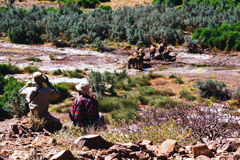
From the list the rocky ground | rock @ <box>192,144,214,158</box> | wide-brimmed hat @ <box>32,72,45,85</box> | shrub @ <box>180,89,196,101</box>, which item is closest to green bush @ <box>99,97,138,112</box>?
the rocky ground

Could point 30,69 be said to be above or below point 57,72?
above

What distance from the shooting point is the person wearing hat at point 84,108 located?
6469 millimetres

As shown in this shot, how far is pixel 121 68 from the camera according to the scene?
61.3 ft

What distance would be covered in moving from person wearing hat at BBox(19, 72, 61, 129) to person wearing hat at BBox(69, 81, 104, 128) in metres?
0.76

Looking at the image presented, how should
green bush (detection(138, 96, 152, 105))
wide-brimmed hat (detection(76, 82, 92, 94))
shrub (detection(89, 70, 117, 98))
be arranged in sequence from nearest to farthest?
wide-brimmed hat (detection(76, 82, 92, 94)) → green bush (detection(138, 96, 152, 105)) → shrub (detection(89, 70, 117, 98))

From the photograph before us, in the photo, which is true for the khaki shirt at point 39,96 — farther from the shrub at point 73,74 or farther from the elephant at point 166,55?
the elephant at point 166,55

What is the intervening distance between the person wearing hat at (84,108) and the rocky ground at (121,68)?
0.87 m

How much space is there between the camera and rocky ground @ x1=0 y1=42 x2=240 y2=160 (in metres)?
4.54

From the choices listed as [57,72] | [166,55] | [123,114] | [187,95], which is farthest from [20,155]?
[166,55]

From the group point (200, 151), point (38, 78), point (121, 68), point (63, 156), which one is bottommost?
point (121, 68)

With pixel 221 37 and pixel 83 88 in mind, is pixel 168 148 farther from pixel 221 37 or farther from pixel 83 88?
pixel 221 37

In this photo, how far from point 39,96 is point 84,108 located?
1.10 meters

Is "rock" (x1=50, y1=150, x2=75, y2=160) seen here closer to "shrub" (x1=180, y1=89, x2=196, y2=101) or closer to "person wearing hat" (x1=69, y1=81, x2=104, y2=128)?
"person wearing hat" (x1=69, y1=81, x2=104, y2=128)

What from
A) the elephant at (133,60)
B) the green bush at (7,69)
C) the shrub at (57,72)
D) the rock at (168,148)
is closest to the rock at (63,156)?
the rock at (168,148)
